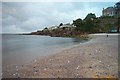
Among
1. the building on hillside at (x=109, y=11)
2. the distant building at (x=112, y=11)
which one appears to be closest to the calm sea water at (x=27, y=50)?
the distant building at (x=112, y=11)

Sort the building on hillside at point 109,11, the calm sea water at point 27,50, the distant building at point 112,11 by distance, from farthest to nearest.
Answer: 1. the building on hillside at point 109,11
2. the distant building at point 112,11
3. the calm sea water at point 27,50

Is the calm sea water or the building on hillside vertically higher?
the building on hillside

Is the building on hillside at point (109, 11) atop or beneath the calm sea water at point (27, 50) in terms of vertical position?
atop

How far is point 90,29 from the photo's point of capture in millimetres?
91875

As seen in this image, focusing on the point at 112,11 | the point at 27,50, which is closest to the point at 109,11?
the point at 112,11

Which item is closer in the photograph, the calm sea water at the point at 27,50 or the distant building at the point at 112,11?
the calm sea water at the point at 27,50

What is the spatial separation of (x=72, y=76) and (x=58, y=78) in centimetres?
75

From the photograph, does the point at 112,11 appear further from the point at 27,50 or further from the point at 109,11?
the point at 27,50

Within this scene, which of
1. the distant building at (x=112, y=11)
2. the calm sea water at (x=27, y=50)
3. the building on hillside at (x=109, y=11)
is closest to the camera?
the calm sea water at (x=27, y=50)

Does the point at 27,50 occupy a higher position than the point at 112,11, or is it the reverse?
the point at 112,11

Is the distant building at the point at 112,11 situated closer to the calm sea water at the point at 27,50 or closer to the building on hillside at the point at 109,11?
the building on hillside at the point at 109,11

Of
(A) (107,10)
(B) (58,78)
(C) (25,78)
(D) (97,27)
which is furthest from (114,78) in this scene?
(A) (107,10)

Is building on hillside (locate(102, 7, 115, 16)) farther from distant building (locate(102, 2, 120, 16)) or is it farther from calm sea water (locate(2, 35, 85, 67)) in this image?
calm sea water (locate(2, 35, 85, 67))

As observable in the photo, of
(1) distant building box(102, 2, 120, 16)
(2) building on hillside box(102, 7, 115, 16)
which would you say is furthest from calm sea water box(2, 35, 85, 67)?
(2) building on hillside box(102, 7, 115, 16)
